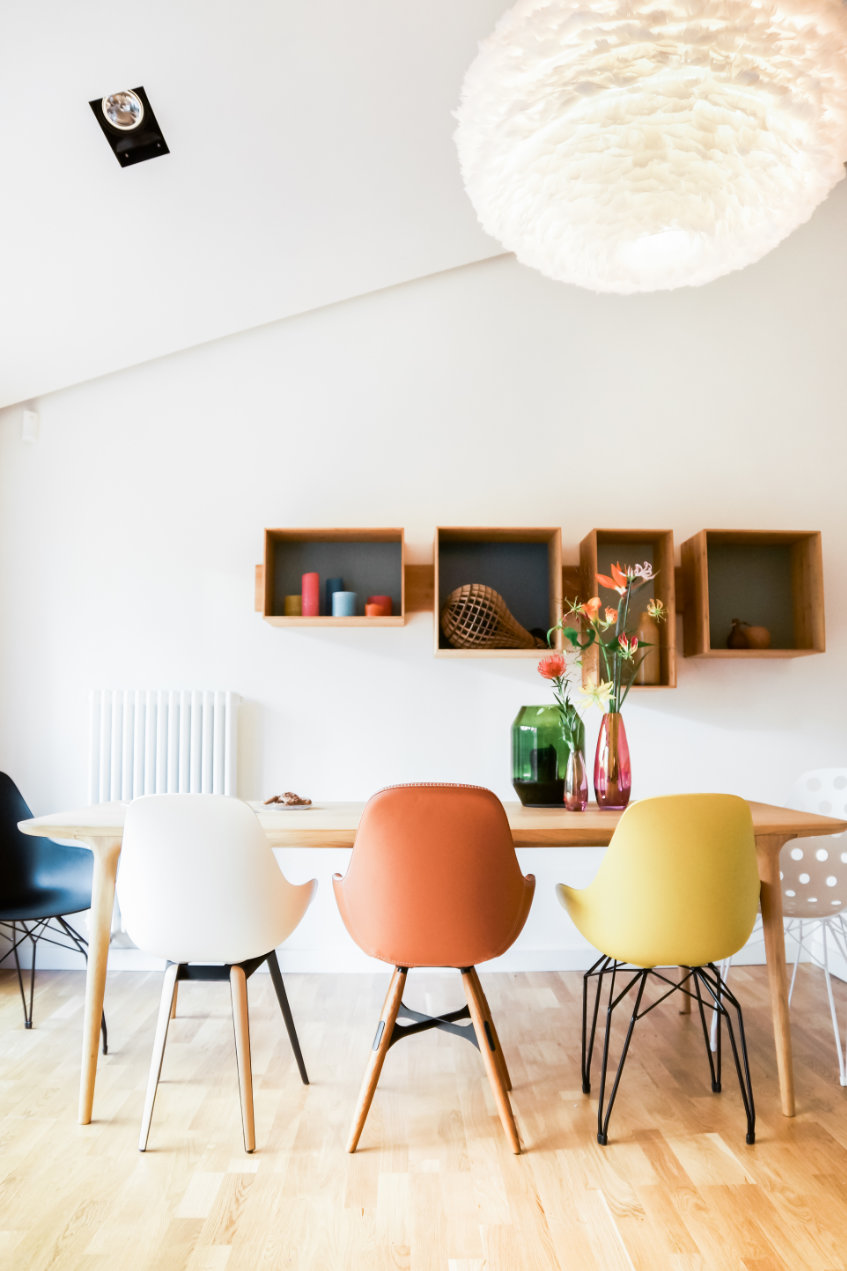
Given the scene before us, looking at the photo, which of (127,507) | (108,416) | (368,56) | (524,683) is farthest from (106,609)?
(368,56)

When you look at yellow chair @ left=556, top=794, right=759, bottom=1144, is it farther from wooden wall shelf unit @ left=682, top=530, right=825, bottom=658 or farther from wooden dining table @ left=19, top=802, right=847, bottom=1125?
wooden wall shelf unit @ left=682, top=530, right=825, bottom=658

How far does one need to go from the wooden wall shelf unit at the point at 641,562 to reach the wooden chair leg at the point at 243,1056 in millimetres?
1729

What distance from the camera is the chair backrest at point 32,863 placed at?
117 inches

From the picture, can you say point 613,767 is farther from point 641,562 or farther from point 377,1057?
point 641,562

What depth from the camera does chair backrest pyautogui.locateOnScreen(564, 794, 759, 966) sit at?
1964mm

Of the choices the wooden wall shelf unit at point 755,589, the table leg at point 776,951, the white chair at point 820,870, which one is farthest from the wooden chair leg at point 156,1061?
the wooden wall shelf unit at point 755,589

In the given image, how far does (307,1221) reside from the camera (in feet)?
5.50

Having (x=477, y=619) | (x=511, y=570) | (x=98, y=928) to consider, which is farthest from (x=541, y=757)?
(x=98, y=928)

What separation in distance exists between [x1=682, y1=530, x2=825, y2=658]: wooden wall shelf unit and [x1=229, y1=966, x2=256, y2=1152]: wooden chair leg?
6.85 feet

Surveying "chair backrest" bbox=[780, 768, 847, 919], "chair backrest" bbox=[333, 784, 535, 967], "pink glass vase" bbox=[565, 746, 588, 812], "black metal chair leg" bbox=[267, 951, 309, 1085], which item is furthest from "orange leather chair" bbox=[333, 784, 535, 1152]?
"chair backrest" bbox=[780, 768, 847, 919]

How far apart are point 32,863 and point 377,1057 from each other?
1.66 meters

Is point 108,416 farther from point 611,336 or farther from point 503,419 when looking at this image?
point 611,336

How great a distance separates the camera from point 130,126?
2408mm

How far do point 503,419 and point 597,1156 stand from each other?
2.69m
